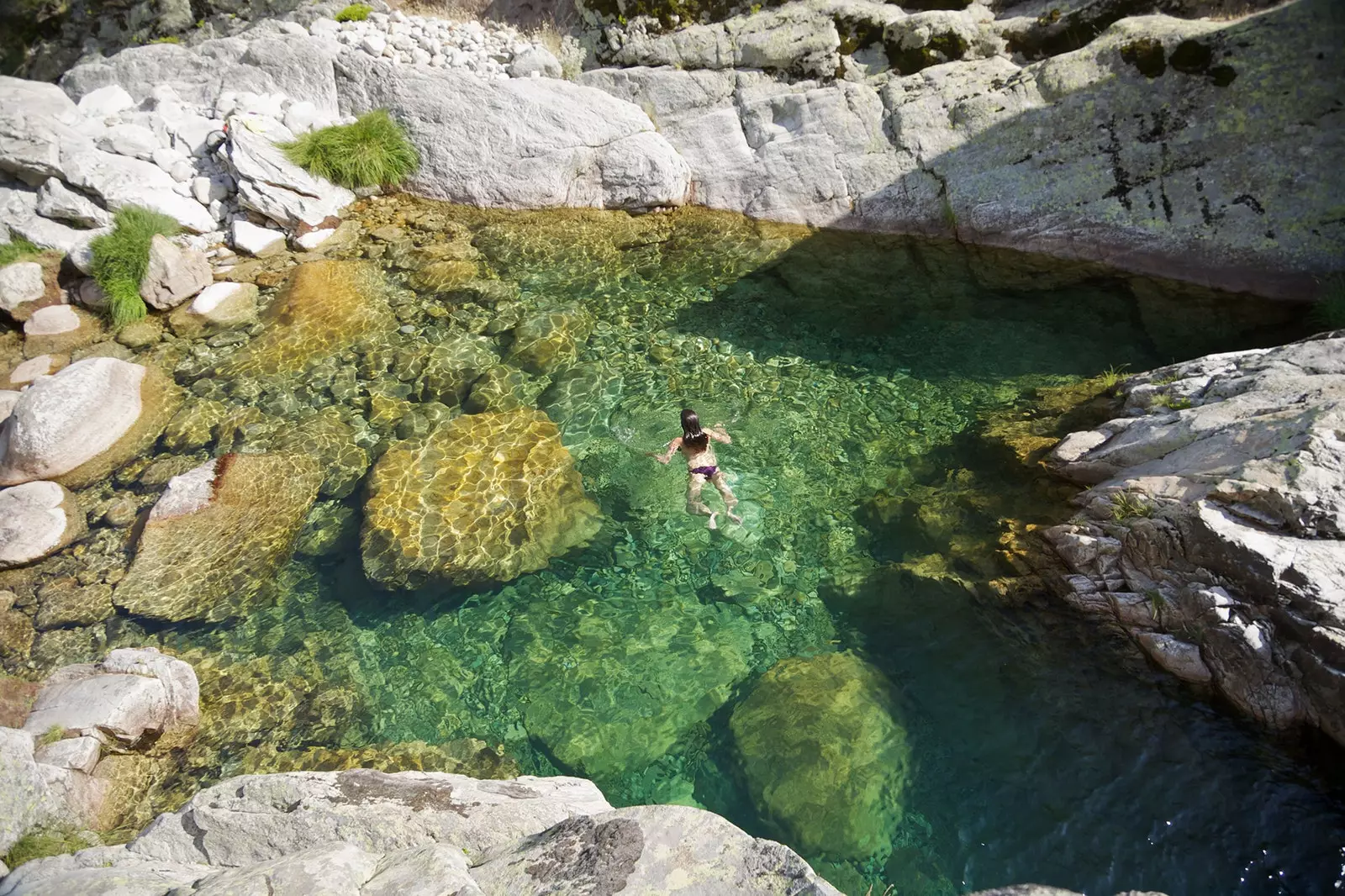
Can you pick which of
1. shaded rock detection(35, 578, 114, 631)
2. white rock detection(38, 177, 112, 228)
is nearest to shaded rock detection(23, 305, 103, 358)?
white rock detection(38, 177, 112, 228)

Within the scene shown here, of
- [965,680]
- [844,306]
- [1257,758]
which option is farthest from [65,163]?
[1257,758]

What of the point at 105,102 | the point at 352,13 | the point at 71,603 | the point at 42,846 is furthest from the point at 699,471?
the point at 105,102

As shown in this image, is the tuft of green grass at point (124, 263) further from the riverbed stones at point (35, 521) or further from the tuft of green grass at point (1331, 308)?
the tuft of green grass at point (1331, 308)

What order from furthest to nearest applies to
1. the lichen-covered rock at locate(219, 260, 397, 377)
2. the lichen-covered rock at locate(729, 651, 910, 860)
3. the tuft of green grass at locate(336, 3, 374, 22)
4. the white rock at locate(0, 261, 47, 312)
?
the tuft of green grass at locate(336, 3, 374, 22) → the white rock at locate(0, 261, 47, 312) → the lichen-covered rock at locate(219, 260, 397, 377) → the lichen-covered rock at locate(729, 651, 910, 860)

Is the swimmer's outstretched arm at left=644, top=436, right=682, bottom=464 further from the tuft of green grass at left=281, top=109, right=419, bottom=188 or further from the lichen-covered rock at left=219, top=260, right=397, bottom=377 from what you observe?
the tuft of green grass at left=281, top=109, right=419, bottom=188

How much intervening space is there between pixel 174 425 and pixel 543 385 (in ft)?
14.7

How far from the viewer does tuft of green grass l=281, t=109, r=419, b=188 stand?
38.6 feet

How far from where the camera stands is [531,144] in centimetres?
1190

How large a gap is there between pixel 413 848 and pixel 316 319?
26.6 ft

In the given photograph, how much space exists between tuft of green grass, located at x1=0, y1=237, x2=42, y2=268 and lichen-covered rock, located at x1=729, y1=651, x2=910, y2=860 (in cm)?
1180

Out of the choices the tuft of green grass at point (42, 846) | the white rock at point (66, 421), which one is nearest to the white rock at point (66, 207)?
the white rock at point (66, 421)

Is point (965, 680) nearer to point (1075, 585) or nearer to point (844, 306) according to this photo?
point (1075, 585)

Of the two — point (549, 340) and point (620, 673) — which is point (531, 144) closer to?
point (549, 340)

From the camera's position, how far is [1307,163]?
8.80m
